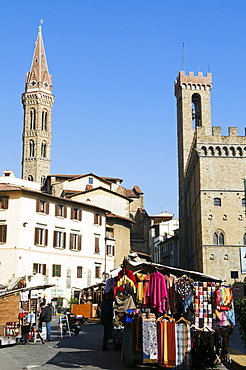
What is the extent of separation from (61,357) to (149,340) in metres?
3.49

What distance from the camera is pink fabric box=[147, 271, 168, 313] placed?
12156mm

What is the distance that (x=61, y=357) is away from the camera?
1314cm

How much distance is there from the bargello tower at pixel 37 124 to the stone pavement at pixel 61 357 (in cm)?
8551

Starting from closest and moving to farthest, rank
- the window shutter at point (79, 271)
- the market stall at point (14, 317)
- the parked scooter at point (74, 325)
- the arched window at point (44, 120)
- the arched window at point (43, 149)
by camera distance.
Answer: the market stall at point (14, 317), the parked scooter at point (74, 325), the window shutter at point (79, 271), the arched window at point (43, 149), the arched window at point (44, 120)

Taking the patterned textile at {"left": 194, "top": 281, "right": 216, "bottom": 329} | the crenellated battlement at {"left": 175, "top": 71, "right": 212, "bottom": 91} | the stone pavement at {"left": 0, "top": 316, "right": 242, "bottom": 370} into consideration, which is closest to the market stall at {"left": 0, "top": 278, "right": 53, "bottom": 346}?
the stone pavement at {"left": 0, "top": 316, "right": 242, "bottom": 370}

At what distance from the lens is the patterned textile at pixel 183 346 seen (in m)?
10.2

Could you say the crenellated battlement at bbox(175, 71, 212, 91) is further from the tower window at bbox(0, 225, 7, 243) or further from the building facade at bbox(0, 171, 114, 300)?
the tower window at bbox(0, 225, 7, 243)

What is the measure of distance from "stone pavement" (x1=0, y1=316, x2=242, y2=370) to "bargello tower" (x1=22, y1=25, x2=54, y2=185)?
8551 centimetres

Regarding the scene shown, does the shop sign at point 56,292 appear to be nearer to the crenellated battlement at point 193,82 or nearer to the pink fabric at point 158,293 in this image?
the pink fabric at point 158,293

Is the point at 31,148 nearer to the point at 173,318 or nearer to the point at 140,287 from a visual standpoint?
the point at 140,287

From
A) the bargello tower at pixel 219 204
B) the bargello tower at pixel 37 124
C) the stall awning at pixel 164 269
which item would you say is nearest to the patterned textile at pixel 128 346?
the stall awning at pixel 164 269

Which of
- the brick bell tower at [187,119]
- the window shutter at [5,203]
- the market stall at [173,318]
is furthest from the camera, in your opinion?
the brick bell tower at [187,119]

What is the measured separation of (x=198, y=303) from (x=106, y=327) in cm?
411

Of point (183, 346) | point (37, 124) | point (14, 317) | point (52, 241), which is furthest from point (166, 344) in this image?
point (37, 124)
